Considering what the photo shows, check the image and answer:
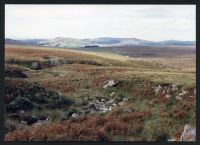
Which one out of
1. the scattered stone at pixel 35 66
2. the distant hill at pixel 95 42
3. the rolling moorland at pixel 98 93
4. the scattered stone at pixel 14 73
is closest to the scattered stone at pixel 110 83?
the rolling moorland at pixel 98 93

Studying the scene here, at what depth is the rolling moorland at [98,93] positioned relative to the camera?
10297 mm

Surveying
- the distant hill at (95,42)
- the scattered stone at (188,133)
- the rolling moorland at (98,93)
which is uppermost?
the distant hill at (95,42)

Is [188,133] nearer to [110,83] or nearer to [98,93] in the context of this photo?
[110,83]

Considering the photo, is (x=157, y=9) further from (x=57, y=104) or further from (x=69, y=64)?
(x=57, y=104)

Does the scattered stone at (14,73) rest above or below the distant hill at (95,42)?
below

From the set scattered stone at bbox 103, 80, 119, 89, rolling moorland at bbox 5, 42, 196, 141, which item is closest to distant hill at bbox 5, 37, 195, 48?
rolling moorland at bbox 5, 42, 196, 141

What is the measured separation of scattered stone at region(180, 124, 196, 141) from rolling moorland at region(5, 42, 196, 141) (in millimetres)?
85

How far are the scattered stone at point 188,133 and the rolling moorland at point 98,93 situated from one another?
85mm

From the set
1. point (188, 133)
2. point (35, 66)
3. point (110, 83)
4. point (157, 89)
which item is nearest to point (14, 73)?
point (35, 66)

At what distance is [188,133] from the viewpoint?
33.7 ft

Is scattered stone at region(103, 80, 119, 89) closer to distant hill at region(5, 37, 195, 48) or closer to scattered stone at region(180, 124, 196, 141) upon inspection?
distant hill at region(5, 37, 195, 48)

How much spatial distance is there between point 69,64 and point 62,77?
0.31m

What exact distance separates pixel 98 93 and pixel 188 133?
2002mm

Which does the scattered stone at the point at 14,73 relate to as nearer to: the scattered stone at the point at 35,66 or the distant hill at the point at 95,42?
the scattered stone at the point at 35,66
